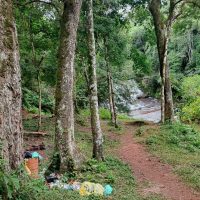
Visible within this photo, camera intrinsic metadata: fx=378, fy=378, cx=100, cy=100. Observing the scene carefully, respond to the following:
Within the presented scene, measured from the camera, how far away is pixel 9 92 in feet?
18.5

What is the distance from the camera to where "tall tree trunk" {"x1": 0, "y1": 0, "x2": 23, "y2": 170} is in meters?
5.54

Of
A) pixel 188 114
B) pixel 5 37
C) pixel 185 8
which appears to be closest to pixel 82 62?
pixel 185 8

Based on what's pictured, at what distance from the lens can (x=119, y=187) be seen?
8.77 m

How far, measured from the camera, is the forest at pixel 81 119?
18.8 ft

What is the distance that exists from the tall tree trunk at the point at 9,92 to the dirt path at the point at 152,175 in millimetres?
4105

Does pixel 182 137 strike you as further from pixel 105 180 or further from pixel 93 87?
pixel 105 180

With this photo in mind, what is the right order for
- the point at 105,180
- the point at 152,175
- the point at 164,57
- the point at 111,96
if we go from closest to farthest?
the point at 105,180
the point at 152,175
the point at 111,96
the point at 164,57

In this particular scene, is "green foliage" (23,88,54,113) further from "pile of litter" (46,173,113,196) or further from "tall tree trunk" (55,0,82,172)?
"pile of litter" (46,173,113,196)

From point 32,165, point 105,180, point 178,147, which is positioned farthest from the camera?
point 178,147

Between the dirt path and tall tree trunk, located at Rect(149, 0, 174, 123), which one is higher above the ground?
tall tree trunk, located at Rect(149, 0, 174, 123)

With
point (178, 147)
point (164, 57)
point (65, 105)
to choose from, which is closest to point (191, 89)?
point (164, 57)

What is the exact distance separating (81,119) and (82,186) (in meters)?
13.1

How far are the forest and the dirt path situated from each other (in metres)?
0.03

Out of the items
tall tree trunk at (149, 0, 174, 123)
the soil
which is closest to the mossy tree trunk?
tall tree trunk at (149, 0, 174, 123)
